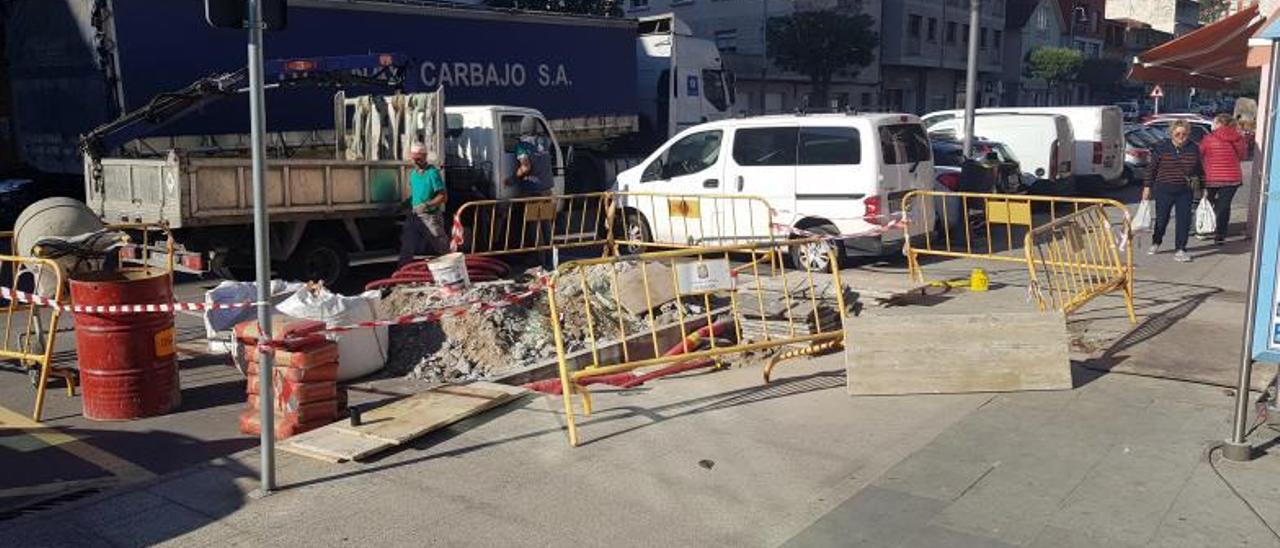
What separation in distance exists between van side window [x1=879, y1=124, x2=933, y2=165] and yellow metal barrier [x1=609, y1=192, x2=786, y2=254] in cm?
154

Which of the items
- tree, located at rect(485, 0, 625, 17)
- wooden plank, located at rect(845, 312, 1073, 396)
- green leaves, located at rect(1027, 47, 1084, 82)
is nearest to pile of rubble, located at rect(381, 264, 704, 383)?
wooden plank, located at rect(845, 312, 1073, 396)

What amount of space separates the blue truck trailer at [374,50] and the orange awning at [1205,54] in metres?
9.82

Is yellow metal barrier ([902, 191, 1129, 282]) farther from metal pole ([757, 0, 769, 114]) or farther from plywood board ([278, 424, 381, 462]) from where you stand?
metal pole ([757, 0, 769, 114])

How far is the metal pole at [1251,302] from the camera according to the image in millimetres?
5289

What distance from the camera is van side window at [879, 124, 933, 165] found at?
1212 cm

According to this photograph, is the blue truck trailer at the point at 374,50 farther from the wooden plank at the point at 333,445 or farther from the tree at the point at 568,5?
the tree at the point at 568,5

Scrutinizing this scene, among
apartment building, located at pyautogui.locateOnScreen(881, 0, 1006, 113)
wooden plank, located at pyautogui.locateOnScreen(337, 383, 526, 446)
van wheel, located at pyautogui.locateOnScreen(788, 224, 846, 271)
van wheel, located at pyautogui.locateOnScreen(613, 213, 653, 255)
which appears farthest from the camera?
apartment building, located at pyautogui.locateOnScreen(881, 0, 1006, 113)

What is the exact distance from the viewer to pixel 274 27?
17.1 ft

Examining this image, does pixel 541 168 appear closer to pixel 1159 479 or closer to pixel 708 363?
pixel 708 363

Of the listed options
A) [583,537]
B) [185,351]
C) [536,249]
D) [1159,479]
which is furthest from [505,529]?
[536,249]

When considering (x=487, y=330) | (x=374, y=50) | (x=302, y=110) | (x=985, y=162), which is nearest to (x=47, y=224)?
(x=487, y=330)

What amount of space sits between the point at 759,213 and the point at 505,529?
806cm

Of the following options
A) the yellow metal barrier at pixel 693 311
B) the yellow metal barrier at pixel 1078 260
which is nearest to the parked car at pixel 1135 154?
the yellow metal barrier at pixel 1078 260

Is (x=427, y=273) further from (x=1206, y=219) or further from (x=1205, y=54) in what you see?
(x=1205, y=54)
